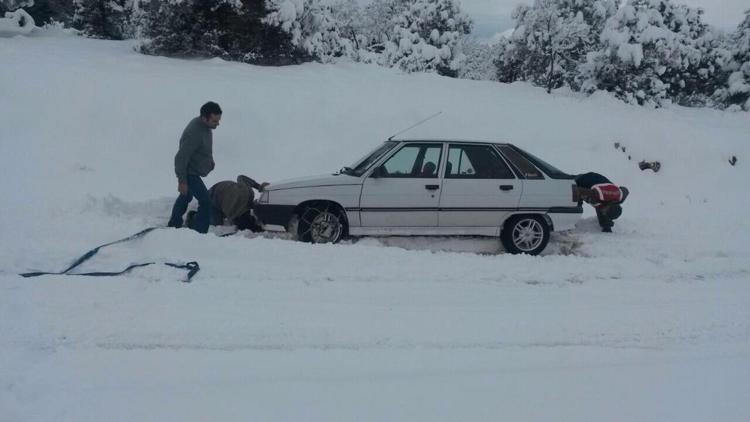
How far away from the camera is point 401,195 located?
722 cm

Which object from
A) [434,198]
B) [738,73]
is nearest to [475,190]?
[434,198]

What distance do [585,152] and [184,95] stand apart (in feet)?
29.1

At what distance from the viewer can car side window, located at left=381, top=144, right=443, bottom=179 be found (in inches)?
288

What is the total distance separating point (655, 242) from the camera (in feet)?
26.0

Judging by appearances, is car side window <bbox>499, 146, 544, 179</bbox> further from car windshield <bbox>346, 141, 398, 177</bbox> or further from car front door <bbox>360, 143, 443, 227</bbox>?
car windshield <bbox>346, 141, 398, 177</bbox>

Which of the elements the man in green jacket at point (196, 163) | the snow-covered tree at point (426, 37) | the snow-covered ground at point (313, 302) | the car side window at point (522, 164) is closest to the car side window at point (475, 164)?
the car side window at point (522, 164)

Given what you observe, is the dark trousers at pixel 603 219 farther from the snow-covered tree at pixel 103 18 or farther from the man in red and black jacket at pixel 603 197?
the snow-covered tree at pixel 103 18

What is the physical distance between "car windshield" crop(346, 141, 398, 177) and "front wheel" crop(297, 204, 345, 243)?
580mm

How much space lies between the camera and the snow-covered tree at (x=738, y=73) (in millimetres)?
21109

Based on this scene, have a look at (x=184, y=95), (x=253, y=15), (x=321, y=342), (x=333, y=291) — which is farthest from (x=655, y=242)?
(x=253, y=15)

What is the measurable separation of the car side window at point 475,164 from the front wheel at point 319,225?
1.56m

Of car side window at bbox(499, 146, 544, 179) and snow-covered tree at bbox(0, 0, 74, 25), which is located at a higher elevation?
snow-covered tree at bbox(0, 0, 74, 25)

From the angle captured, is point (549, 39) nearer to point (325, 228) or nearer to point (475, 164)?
point (475, 164)

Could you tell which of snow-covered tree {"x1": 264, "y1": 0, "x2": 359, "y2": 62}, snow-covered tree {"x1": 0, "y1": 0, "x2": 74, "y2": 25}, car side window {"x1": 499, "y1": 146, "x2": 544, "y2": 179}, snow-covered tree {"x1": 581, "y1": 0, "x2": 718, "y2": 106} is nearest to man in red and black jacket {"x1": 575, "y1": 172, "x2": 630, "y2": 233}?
car side window {"x1": 499, "y1": 146, "x2": 544, "y2": 179}
